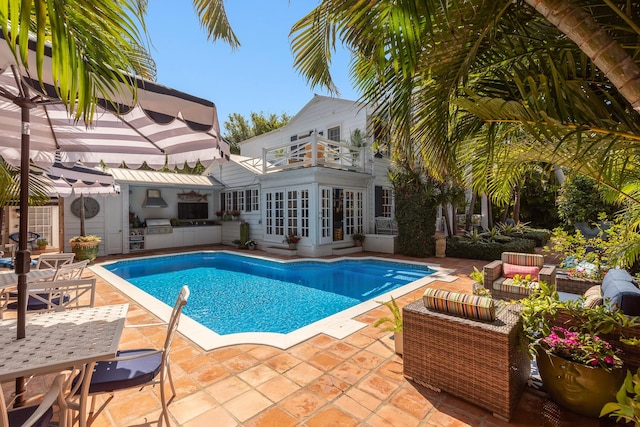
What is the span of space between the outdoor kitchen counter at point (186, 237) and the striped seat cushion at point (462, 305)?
13157mm

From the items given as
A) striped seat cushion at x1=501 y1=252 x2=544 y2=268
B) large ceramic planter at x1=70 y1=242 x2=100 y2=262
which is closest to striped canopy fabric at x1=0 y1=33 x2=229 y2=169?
striped seat cushion at x1=501 y1=252 x2=544 y2=268

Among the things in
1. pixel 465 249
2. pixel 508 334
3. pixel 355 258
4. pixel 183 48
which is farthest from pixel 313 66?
pixel 465 249

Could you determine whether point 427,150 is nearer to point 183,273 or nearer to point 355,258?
point 355,258

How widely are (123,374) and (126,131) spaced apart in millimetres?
2897

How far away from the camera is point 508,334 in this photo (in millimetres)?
2332

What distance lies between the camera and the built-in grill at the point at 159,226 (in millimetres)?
12827

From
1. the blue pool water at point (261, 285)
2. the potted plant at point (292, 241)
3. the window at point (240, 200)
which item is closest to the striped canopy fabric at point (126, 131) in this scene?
the blue pool water at point (261, 285)

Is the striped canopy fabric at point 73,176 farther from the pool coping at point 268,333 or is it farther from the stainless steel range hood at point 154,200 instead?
the stainless steel range hood at point 154,200

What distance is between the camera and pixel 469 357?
8.27 ft

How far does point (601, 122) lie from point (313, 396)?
2.97m

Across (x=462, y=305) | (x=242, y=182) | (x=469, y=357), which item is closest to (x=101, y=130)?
(x=462, y=305)

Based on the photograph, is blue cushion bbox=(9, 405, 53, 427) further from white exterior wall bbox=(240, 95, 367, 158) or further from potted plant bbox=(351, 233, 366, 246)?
white exterior wall bbox=(240, 95, 367, 158)

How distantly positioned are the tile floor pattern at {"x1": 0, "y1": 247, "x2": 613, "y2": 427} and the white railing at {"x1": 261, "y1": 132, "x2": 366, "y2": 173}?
26.3 ft

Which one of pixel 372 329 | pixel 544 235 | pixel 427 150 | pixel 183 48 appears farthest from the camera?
pixel 544 235
